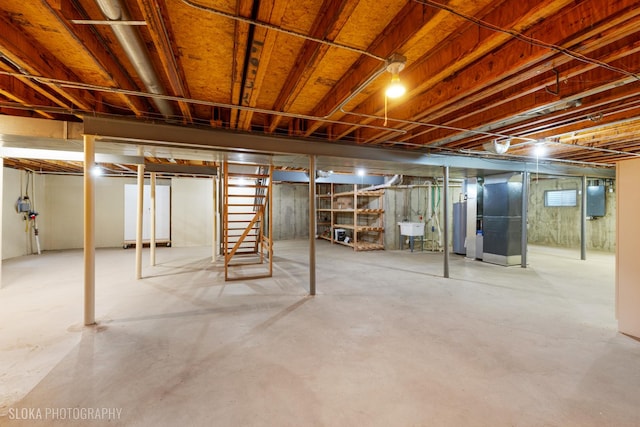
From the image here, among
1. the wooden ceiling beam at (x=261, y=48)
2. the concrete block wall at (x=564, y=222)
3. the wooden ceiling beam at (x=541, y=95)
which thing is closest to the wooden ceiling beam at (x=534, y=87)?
the wooden ceiling beam at (x=541, y=95)

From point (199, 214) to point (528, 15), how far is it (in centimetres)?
940

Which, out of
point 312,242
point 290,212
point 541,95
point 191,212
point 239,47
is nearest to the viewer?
point 239,47

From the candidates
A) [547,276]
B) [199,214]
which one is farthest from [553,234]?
[199,214]

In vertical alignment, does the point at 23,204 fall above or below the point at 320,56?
below

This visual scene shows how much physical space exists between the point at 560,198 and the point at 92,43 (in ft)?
38.9

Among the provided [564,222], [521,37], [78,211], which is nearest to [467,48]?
[521,37]

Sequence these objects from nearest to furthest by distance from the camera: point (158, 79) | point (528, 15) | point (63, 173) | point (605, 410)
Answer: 1. point (528, 15)
2. point (605, 410)
3. point (158, 79)
4. point (63, 173)

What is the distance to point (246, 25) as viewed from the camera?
5.44ft

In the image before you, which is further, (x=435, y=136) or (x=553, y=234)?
(x=553, y=234)

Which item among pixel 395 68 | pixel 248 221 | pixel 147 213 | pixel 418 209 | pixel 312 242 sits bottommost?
pixel 312 242

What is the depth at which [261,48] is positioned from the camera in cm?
190

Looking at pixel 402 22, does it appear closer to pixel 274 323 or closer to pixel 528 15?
pixel 528 15

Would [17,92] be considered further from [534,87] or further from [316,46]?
→ [534,87]

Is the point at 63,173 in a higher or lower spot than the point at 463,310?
higher
